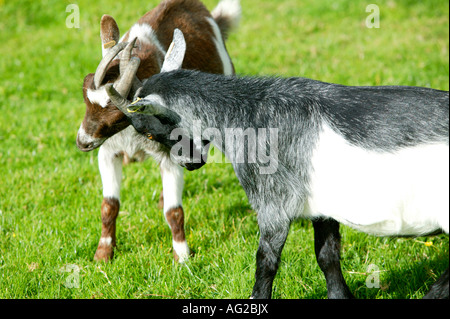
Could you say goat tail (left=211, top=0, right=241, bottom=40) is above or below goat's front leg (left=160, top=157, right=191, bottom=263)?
above

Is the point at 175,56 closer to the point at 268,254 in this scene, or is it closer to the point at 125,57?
the point at 125,57

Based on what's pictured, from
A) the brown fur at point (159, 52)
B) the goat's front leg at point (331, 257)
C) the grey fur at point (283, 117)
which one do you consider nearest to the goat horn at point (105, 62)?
the brown fur at point (159, 52)

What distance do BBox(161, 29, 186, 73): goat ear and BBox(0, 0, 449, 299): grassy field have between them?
1.32 meters

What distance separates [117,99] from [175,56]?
1.56 feet

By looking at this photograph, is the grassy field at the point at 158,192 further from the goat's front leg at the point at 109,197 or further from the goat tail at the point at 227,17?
the goat tail at the point at 227,17

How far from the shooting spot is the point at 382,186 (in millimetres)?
2654

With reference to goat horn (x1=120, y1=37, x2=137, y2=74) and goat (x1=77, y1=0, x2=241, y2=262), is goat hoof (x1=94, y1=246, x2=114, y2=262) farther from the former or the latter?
goat horn (x1=120, y1=37, x2=137, y2=74)

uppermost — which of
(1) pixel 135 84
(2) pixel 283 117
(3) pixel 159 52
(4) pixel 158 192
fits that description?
(3) pixel 159 52

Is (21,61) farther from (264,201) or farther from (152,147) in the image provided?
(264,201)

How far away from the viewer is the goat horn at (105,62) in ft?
11.3

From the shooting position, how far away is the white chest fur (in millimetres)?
2545

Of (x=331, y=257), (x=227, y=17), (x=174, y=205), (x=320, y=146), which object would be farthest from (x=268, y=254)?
(x=227, y=17)

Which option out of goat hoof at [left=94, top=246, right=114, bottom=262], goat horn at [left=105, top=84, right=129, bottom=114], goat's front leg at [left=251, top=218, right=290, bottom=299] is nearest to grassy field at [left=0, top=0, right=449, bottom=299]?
goat hoof at [left=94, top=246, right=114, bottom=262]
